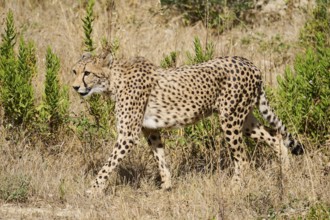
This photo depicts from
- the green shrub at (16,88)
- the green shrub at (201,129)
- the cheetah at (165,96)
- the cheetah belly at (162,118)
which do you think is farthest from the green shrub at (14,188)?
the green shrub at (201,129)

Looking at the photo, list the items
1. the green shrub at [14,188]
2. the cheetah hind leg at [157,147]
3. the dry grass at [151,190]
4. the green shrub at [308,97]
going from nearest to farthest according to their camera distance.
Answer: the dry grass at [151,190] < the green shrub at [14,188] < the cheetah hind leg at [157,147] < the green shrub at [308,97]

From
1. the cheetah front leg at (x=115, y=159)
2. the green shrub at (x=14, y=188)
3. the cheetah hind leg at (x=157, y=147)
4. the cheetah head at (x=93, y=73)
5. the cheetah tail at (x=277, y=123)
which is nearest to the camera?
the green shrub at (x=14, y=188)

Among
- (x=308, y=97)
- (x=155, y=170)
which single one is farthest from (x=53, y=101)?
(x=308, y=97)

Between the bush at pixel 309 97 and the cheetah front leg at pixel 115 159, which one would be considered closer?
the cheetah front leg at pixel 115 159

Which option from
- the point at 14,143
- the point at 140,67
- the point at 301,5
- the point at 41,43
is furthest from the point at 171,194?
the point at 301,5

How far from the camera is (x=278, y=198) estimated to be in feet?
22.6

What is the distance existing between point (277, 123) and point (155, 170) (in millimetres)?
1278

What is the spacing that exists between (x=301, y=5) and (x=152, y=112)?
5129 millimetres

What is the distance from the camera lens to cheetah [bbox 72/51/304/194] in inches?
295

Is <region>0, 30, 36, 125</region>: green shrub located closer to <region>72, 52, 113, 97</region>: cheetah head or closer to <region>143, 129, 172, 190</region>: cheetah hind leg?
<region>72, 52, 113, 97</region>: cheetah head

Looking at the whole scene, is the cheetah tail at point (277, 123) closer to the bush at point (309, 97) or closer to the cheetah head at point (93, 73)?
the bush at point (309, 97)

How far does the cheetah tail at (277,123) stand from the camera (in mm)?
8086

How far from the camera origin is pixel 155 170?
8289 mm

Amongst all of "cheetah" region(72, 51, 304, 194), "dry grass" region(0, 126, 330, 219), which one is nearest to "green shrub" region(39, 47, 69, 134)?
"dry grass" region(0, 126, 330, 219)
